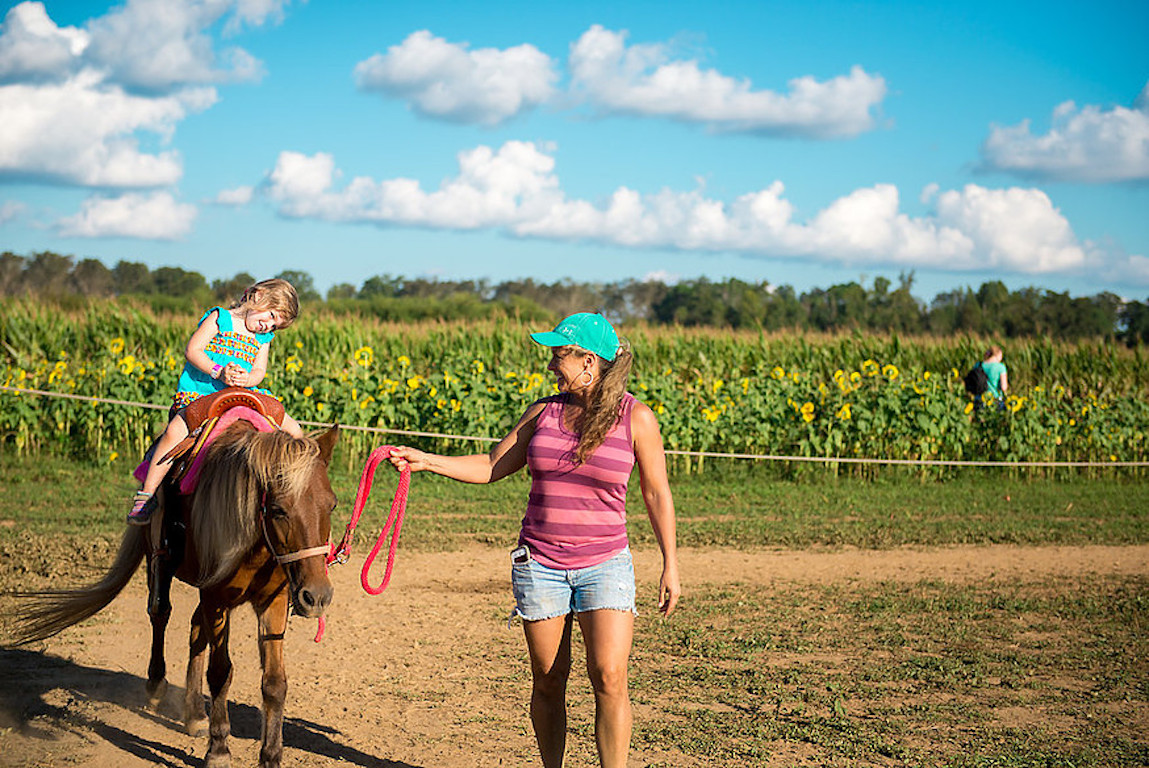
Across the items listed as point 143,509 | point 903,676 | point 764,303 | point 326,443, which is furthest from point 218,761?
point 764,303

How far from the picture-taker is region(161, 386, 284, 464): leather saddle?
4.55m

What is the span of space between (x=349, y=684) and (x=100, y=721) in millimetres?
1255

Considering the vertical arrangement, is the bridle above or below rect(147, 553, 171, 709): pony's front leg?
above

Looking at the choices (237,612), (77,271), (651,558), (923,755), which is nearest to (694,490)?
(651,558)

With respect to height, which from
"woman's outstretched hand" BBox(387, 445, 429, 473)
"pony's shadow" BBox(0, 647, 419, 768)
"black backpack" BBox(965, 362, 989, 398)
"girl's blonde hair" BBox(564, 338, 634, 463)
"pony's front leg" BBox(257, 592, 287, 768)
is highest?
"black backpack" BBox(965, 362, 989, 398)

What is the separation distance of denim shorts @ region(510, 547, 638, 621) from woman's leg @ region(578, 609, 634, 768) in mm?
41

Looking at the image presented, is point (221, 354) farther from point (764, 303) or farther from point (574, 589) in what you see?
point (764, 303)

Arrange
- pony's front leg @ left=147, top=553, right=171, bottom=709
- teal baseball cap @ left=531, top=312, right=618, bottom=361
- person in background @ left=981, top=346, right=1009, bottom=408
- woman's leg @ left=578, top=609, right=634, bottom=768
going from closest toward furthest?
woman's leg @ left=578, top=609, right=634, bottom=768
teal baseball cap @ left=531, top=312, right=618, bottom=361
pony's front leg @ left=147, top=553, right=171, bottom=709
person in background @ left=981, top=346, right=1009, bottom=408

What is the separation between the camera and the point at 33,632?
197 inches

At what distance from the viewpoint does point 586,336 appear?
370 centimetres

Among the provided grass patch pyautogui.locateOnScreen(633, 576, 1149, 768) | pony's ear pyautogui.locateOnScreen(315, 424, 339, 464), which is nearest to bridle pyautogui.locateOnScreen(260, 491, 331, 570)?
pony's ear pyautogui.locateOnScreen(315, 424, 339, 464)

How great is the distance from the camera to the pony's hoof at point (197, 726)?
16.2ft

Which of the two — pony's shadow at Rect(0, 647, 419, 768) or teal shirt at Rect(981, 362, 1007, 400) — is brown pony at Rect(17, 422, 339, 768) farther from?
teal shirt at Rect(981, 362, 1007, 400)

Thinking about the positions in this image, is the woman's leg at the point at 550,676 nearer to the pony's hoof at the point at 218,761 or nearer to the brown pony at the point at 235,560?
the brown pony at the point at 235,560
